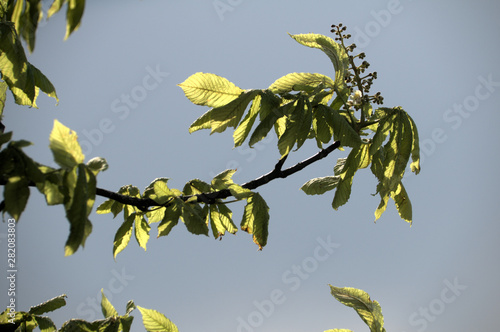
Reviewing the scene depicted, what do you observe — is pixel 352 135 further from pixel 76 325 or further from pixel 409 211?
pixel 76 325

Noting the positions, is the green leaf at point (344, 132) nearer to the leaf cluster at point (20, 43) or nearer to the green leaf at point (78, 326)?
the leaf cluster at point (20, 43)

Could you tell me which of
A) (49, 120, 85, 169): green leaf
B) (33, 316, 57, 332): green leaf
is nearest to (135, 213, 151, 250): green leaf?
(33, 316, 57, 332): green leaf

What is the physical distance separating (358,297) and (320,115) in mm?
754

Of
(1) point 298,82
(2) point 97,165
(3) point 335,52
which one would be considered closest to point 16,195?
(2) point 97,165

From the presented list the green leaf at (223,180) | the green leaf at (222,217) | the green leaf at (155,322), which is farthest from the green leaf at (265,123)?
the green leaf at (155,322)

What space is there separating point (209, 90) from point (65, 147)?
0.70 metres

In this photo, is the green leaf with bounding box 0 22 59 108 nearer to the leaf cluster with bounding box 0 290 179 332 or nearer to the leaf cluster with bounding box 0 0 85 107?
the leaf cluster with bounding box 0 0 85 107

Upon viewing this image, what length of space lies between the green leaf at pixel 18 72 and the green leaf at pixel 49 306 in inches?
40.4

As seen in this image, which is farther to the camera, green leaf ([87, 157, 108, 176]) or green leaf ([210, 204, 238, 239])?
green leaf ([210, 204, 238, 239])

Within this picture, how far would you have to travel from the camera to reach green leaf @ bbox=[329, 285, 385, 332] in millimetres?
1681

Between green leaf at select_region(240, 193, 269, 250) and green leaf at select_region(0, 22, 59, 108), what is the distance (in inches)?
46.6

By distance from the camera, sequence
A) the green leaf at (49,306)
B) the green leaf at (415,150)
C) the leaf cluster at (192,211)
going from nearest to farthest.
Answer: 1. the leaf cluster at (192,211)
2. the green leaf at (415,150)
3. the green leaf at (49,306)

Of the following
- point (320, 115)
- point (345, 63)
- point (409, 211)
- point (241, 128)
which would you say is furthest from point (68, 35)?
point (409, 211)

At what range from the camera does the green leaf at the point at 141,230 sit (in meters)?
2.20
